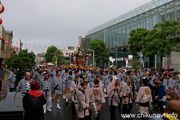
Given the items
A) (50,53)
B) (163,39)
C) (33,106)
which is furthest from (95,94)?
(50,53)

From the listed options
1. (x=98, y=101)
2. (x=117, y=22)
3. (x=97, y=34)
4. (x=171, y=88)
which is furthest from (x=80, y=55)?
(x=98, y=101)

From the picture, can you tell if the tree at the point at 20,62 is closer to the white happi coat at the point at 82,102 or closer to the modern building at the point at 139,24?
the white happi coat at the point at 82,102

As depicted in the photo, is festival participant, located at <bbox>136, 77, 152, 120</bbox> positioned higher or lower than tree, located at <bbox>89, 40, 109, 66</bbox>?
lower

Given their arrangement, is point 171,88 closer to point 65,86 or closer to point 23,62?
point 65,86

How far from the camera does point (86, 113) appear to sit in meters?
4.92

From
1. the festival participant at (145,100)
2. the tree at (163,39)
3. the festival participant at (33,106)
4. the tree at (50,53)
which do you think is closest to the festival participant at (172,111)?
the festival participant at (33,106)

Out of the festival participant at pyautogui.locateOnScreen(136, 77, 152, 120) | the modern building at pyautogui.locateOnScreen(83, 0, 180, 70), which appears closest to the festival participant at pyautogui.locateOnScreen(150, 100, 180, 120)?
the festival participant at pyautogui.locateOnScreen(136, 77, 152, 120)

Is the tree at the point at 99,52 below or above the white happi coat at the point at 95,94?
above

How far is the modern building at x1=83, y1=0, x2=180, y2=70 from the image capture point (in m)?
30.9

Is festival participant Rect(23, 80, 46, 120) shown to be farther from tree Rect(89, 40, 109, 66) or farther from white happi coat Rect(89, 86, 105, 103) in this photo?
tree Rect(89, 40, 109, 66)

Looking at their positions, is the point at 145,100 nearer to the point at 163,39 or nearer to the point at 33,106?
the point at 33,106

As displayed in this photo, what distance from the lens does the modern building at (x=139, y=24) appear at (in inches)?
1217

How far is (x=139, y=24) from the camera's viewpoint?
40.8 meters

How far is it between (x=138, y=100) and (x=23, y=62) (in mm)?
8699
